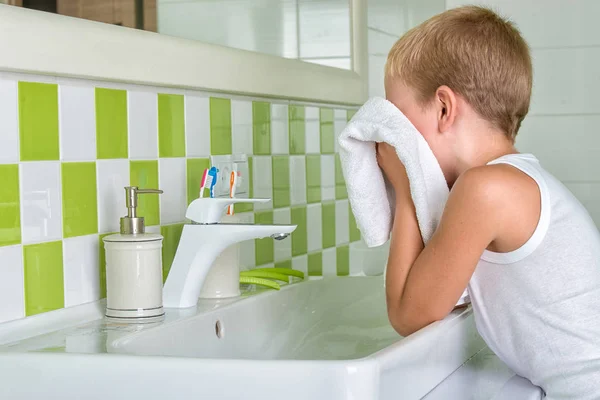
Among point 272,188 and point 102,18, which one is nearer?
point 102,18

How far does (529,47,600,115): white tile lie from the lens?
239cm

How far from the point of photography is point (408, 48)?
4.10 ft

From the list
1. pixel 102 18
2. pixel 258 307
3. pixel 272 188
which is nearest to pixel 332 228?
pixel 272 188

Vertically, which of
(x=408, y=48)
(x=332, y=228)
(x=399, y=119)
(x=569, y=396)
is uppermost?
(x=408, y=48)

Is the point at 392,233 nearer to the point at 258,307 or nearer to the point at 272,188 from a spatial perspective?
the point at 258,307

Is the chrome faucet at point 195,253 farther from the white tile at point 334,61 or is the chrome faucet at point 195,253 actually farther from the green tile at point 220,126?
the white tile at point 334,61

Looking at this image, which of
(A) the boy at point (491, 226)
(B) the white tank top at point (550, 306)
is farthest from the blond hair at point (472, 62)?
(B) the white tank top at point (550, 306)

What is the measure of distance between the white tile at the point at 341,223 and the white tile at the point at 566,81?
691 millimetres

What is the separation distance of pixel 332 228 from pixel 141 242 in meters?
0.90

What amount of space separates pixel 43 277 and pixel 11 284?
5 centimetres

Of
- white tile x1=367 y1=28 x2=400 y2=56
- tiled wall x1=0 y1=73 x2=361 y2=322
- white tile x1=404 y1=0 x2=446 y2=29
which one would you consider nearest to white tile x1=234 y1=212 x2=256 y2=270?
tiled wall x1=0 y1=73 x2=361 y2=322

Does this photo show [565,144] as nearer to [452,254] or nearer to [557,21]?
[557,21]

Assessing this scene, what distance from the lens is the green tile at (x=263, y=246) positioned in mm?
1657

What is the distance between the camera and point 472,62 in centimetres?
121
